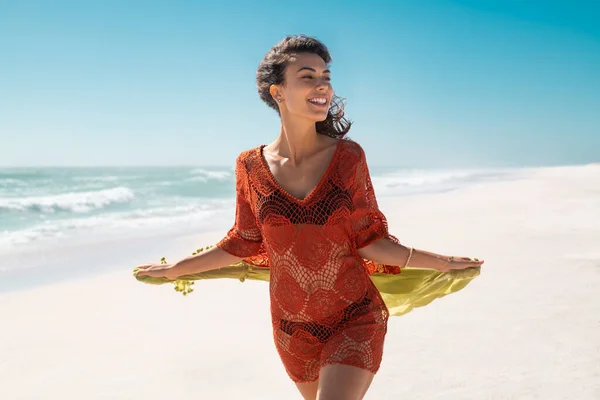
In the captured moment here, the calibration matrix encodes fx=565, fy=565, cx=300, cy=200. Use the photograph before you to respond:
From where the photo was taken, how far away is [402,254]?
2.75m

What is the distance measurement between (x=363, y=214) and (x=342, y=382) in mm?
778

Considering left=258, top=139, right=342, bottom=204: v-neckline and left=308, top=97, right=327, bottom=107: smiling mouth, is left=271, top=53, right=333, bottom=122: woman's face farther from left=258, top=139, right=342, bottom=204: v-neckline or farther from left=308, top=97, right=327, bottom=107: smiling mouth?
left=258, top=139, right=342, bottom=204: v-neckline

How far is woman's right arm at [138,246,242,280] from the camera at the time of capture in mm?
3105

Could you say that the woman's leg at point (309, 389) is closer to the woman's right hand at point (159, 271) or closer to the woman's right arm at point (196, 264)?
the woman's right arm at point (196, 264)

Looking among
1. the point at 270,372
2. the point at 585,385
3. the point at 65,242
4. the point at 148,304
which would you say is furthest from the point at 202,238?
the point at 585,385

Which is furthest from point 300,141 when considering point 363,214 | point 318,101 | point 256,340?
point 256,340

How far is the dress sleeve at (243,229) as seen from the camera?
2.92m

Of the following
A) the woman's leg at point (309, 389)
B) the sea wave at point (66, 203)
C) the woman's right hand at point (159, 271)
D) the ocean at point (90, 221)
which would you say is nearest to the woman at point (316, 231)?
the woman's leg at point (309, 389)

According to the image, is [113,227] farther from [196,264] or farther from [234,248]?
[234,248]

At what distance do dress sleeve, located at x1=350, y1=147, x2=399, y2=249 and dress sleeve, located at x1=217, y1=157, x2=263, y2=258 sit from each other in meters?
0.57

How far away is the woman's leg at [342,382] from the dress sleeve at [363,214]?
1.99 feet

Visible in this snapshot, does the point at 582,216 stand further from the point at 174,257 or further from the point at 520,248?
the point at 174,257

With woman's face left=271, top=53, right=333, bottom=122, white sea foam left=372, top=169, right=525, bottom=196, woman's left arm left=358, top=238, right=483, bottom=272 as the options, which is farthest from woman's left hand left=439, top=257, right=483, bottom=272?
white sea foam left=372, top=169, right=525, bottom=196

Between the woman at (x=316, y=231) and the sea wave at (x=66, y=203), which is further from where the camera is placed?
the sea wave at (x=66, y=203)
